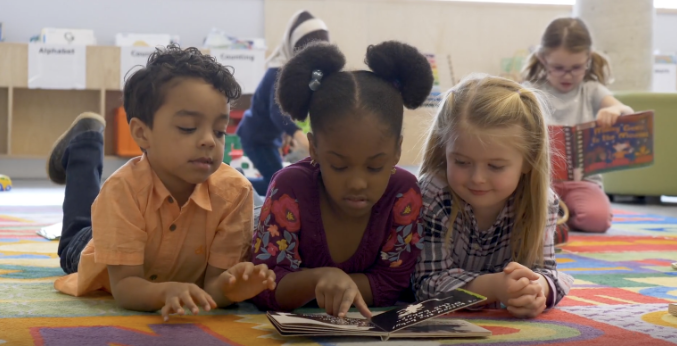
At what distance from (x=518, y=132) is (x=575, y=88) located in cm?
155

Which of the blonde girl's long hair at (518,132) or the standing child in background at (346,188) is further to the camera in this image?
the blonde girl's long hair at (518,132)

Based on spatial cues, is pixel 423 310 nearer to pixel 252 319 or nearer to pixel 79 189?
pixel 252 319

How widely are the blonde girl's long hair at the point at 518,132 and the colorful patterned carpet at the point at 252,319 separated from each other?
0.14 m

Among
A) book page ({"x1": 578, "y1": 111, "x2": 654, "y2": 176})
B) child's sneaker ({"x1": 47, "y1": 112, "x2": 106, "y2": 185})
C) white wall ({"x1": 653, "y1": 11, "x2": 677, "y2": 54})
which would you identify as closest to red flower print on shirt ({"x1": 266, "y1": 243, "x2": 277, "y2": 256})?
child's sneaker ({"x1": 47, "y1": 112, "x2": 106, "y2": 185})

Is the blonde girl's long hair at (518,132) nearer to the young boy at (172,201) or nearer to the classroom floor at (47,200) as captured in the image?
the young boy at (172,201)

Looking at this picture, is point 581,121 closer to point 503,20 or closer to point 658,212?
point 658,212

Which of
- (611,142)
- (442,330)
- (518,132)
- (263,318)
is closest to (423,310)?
(442,330)

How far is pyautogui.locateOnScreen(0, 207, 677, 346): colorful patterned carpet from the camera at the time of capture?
1015mm

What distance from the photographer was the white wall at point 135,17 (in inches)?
200

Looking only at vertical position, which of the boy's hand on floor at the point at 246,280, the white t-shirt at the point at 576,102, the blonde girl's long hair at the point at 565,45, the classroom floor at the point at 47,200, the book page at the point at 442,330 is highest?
the blonde girl's long hair at the point at 565,45

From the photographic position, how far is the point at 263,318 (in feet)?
3.92

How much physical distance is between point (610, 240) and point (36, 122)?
4.01m

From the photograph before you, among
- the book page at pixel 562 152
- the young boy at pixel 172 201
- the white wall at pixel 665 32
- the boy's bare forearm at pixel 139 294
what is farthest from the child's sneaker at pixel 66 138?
the white wall at pixel 665 32

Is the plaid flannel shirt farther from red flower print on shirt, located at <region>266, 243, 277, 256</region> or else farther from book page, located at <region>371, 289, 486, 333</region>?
red flower print on shirt, located at <region>266, 243, 277, 256</region>
